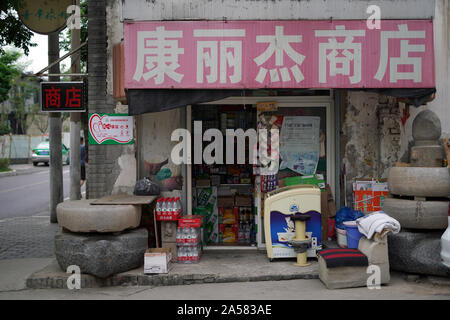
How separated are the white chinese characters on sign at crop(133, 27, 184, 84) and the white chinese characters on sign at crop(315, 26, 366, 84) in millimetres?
2102

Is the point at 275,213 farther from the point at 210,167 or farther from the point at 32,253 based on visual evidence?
the point at 32,253

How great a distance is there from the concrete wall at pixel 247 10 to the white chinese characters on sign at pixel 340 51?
0.86 ft

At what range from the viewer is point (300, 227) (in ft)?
21.5

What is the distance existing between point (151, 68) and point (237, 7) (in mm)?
1574

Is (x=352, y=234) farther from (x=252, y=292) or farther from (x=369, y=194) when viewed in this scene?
(x=252, y=292)

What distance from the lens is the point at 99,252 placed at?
19.6 ft

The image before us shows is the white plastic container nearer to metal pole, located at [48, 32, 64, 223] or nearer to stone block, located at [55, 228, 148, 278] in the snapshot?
stone block, located at [55, 228, 148, 278]

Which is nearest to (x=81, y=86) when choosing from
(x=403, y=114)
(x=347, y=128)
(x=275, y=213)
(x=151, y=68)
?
(x=151, y=68)

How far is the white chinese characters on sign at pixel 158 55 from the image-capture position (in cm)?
639

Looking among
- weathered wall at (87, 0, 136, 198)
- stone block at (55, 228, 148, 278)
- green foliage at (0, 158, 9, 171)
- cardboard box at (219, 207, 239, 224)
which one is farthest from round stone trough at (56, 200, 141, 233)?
green foliage at (0, 158, 9, 171)

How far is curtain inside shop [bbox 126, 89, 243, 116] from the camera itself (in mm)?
6449

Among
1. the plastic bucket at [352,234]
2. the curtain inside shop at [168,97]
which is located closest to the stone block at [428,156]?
the plastic bucket at [352,234]

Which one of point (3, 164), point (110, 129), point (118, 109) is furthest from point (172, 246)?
point (3, 164)

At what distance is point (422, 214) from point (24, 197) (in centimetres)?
1518
